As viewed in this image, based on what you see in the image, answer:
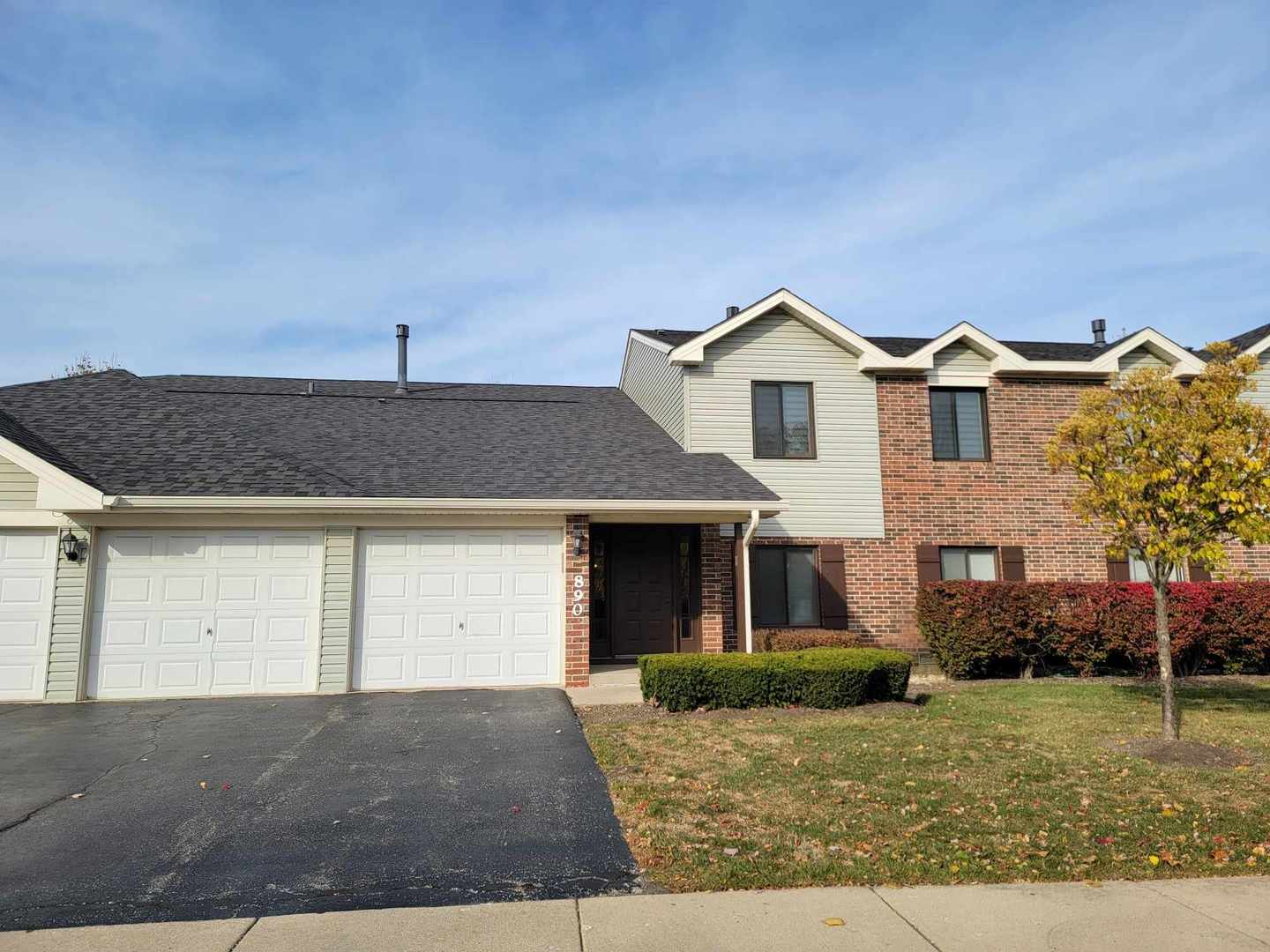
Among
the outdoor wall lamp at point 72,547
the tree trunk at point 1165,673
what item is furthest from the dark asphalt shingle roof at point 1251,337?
the outdoor wall lamp at point 72,547

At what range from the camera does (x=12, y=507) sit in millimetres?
11273

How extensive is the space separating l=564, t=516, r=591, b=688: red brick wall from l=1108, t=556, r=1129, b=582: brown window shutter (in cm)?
1004

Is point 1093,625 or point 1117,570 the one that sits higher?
point 1117,570

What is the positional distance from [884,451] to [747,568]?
3986mm

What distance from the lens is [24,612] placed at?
1124 cm

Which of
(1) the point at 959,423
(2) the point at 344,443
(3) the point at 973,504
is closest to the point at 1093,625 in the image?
(3) the point at 973,504

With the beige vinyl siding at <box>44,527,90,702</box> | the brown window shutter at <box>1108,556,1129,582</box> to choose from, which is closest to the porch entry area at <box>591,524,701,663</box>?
the beige vinyl siding at <box>44,527,90,702</box>

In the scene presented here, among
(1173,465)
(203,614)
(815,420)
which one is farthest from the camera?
(815,420)

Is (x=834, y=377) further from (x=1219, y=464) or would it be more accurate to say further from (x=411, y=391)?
(x=411, y=391)

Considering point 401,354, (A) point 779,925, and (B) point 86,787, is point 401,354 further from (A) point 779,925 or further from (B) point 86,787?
(A) point 779,925

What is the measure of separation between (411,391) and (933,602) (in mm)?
11595

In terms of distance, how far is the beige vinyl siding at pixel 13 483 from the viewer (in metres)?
11.3

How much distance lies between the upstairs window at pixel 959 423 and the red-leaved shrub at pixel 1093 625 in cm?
320

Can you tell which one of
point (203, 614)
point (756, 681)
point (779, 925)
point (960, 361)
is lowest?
point (779, 925)
